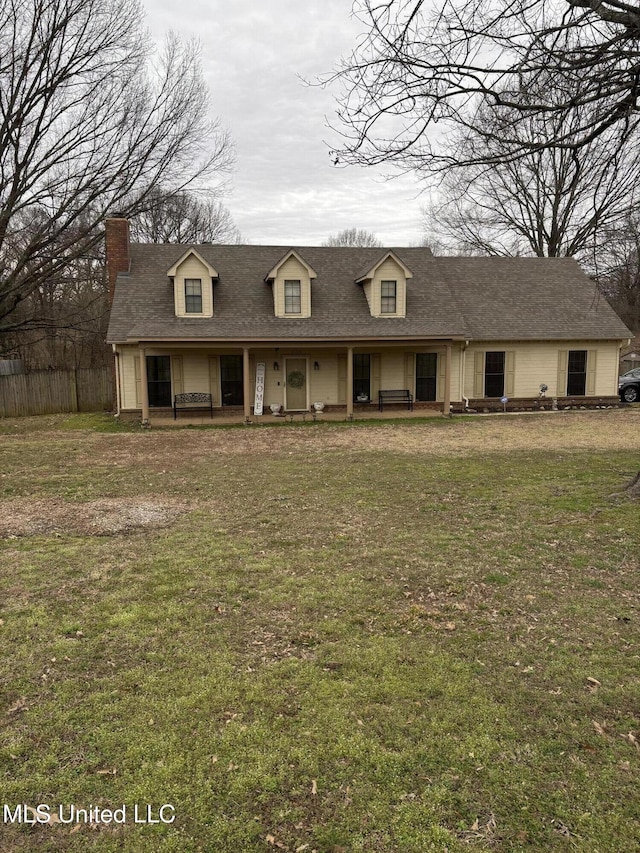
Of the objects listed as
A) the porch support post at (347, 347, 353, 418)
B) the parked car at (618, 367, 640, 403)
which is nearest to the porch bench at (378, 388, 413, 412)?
the porch support post at (347, 347, 353, 418)

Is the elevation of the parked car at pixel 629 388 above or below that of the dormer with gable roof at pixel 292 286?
below

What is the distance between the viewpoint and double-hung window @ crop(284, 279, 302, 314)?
18969mm

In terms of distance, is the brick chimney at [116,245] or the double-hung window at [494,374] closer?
the brick chimney at [116,245]

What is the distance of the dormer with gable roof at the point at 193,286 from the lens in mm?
18078

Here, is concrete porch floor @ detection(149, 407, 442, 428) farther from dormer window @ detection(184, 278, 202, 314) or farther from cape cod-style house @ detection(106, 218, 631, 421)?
dormer window @ detection(184, 278, 202, 314)

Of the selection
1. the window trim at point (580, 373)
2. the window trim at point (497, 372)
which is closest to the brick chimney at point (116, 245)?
the window trim at point (497, 372)

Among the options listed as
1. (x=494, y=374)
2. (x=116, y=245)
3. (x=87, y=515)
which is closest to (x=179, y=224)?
(x=116, y=245)

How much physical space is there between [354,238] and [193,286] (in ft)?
132

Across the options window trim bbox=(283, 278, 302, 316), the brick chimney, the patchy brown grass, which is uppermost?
the brick chimney

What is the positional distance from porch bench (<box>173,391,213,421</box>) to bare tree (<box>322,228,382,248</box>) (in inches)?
1572

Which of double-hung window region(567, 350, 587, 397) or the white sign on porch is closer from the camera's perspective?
the white sign on porch

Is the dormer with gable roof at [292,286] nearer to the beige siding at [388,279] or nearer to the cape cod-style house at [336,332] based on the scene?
the cape cod-style house at [336,332]

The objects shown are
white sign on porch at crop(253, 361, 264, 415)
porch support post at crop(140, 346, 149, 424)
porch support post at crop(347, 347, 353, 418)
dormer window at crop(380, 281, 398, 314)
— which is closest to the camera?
porch support post at crop(140, 346, 149, 424)

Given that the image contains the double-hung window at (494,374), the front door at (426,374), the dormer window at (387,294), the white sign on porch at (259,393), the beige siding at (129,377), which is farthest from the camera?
the double-hung window at (494,374)
